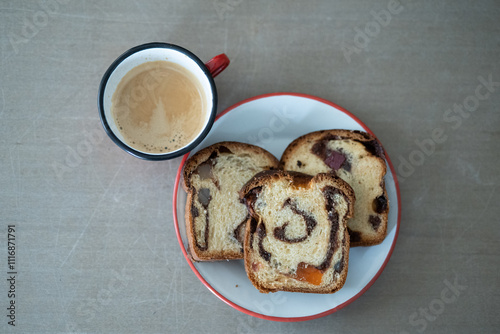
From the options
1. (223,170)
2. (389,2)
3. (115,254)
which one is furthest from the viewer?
(389,2)

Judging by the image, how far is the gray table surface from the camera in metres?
1.60

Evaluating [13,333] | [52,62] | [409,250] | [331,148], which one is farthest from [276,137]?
[13,333]

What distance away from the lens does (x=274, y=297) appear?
1483 mm

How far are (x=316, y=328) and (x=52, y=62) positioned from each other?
1.46m

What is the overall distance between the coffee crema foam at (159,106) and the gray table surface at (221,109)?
21 cm

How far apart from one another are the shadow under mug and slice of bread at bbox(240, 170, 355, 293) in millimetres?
261

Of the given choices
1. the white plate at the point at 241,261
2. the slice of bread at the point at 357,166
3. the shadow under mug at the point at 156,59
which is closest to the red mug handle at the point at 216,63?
the shadow under mug at the point at 156,59

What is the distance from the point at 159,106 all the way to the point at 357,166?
725 mm

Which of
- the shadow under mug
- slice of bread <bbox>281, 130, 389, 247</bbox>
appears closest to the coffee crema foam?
the shadow under mug

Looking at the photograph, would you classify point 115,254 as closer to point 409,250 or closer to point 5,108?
point 5,108

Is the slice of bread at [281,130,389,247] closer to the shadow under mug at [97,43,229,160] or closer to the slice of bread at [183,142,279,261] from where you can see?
the slice of bread at [183,142,279,261]

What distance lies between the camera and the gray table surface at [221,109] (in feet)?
5.24

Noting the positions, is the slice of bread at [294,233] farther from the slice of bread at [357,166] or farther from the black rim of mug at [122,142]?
the black rim of mug at [122,142]

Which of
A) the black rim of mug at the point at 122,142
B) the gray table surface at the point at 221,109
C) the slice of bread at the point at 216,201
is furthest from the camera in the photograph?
the gray table surface at the point at 221,109
